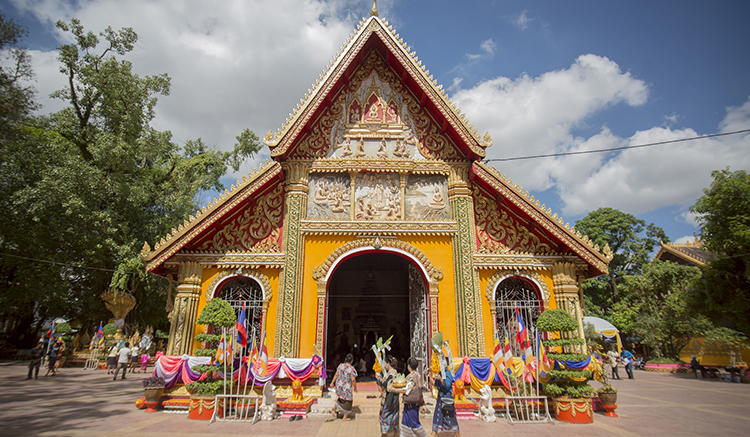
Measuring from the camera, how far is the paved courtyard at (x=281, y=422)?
25.6ft

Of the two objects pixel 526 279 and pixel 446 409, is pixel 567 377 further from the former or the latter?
pixel 446 409

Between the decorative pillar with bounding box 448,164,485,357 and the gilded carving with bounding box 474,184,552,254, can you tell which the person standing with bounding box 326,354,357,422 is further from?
the gilded carving with bounding box 474,184,552,254

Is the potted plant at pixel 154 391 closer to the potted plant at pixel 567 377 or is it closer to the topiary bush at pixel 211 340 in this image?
the topiary bush at pixel 211 340

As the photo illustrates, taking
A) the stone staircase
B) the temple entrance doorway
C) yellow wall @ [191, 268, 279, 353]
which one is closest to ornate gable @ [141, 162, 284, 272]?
yellow wall @ [191, 268, 279, 353]

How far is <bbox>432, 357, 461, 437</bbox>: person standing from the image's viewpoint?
6.15m

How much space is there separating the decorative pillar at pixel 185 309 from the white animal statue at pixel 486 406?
25.3 ft

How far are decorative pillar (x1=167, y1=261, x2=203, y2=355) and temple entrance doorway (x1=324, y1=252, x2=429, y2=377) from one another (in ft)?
25.7

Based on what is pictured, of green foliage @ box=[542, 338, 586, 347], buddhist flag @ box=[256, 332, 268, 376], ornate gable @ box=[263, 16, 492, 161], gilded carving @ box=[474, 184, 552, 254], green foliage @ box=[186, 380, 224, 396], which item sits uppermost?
ornate gable @ box=[263, 16, 492, 161]

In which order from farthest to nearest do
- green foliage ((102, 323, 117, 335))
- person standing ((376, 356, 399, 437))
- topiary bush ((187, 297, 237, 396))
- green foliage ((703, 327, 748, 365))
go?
green foliage ((102, 323, 117, 335))
green foliage ((703, 327, 748, 365))
topiary bush ((187, 297, 237, 396))
person standing ((376, 356, 399, 437))

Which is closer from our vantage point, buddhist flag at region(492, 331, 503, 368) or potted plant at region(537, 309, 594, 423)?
potted plant at region(537, 309, 594, 423)

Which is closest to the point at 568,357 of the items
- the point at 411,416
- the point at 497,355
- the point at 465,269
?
the point at 497,355

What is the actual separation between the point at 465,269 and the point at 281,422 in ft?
20.1

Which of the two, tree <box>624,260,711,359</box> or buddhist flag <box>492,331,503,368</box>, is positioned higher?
tree <box>624,260,711,359</box>

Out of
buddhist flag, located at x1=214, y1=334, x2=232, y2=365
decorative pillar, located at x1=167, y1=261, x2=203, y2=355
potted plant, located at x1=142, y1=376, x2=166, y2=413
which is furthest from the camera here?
decorative pillar, located at x1=167, y1=261, x2=203, y2=355
